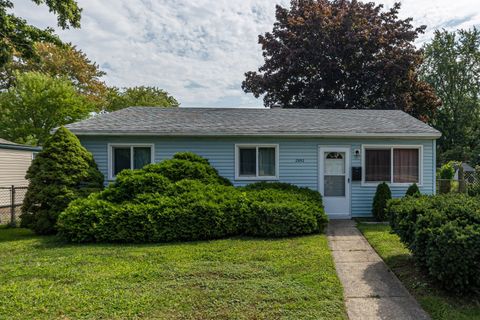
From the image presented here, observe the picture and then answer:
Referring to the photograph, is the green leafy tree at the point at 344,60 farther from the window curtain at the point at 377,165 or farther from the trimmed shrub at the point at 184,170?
the trimmed shrub at the point at 184,170

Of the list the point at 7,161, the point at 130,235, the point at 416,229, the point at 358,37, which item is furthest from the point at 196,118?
the point at 358,37

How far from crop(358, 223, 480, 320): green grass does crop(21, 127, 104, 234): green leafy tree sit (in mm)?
7086

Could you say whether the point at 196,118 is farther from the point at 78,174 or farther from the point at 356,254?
the point at 356,254

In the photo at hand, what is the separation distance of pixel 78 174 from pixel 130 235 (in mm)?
2485

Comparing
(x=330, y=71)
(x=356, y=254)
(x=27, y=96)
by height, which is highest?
(x=330, y=71)

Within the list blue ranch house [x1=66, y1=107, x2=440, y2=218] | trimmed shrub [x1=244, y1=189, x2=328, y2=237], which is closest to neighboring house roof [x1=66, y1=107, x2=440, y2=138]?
blue ranch house [x1=66, y1=107, x2=440, y2=218]

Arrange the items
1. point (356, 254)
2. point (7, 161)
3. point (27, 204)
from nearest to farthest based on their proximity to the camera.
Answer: point (356, 254)
point (27, 204)
point (7, 161)

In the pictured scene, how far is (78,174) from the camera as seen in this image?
25.0 ft

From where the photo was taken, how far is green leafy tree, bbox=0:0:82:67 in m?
9.62

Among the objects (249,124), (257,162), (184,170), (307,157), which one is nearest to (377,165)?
(307,157)

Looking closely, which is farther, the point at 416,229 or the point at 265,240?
the point at 265,240

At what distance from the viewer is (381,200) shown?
861 cm

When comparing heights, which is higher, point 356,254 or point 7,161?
point 7,161

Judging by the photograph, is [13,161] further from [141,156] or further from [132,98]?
[132,98]
